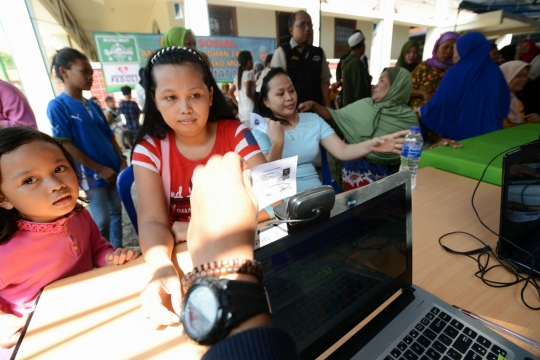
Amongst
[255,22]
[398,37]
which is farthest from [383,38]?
[255,22]

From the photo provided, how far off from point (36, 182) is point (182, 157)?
48 cm

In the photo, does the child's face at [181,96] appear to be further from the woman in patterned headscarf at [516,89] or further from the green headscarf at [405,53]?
the green headscarf at [405,53]

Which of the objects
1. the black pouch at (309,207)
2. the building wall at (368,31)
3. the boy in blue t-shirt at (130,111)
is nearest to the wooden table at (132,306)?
the black pouch at (309,207)

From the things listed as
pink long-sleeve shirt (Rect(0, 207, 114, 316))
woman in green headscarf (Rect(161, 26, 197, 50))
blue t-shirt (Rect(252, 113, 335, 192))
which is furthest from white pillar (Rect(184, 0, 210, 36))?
pink long-sleeve shirt (Rect(0, 207, 114, 316))

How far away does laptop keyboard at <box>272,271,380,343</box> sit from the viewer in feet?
1.76

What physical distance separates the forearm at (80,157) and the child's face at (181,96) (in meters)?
1.02

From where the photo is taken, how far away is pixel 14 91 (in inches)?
67.7

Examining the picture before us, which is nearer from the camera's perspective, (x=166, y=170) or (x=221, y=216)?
(x=221, y=216)

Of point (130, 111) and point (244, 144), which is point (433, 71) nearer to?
point (244, 144)

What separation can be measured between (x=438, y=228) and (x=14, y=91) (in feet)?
7.94

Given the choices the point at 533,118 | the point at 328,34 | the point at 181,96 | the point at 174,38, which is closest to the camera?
the point at 181,96

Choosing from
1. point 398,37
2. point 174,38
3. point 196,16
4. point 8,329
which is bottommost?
point 8,329

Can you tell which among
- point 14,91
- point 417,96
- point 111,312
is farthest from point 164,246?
point 417,96

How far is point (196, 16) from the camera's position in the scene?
425 centimetres
